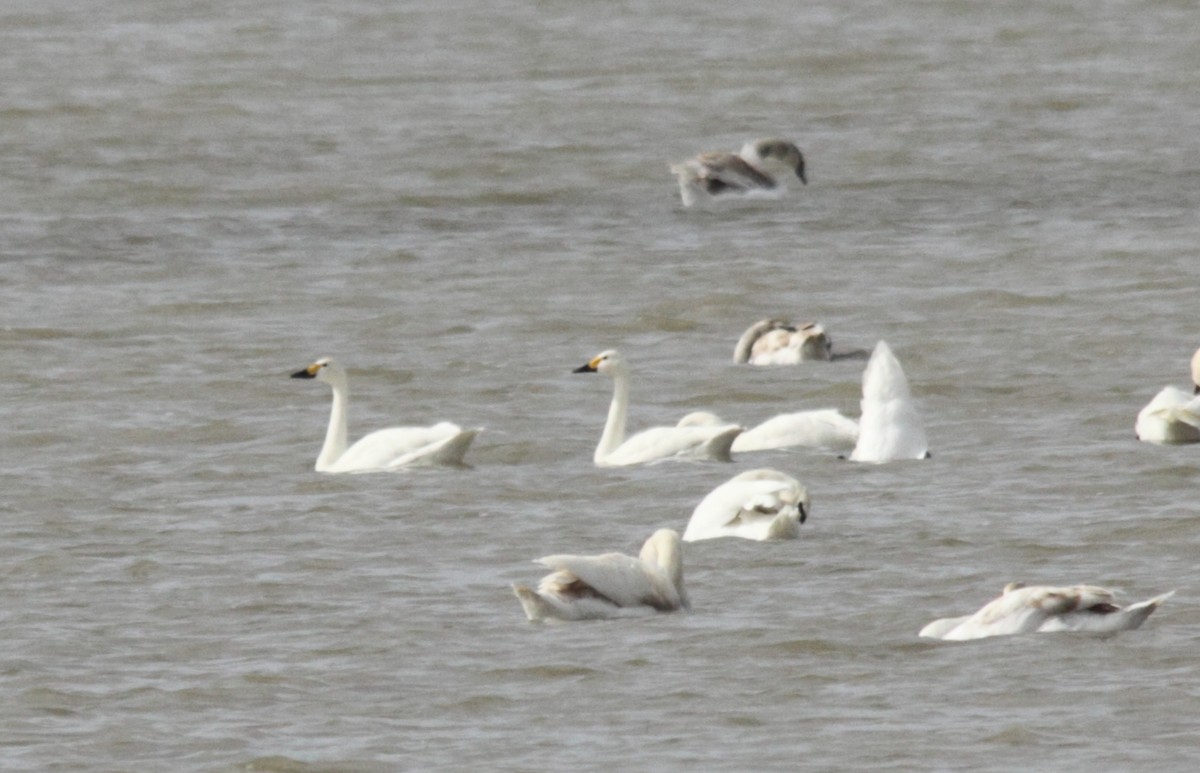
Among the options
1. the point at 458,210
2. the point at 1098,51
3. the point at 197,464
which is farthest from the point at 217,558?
the point at 1098,51

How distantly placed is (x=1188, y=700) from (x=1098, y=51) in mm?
24175

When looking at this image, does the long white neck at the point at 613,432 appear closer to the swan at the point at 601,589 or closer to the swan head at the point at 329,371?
the swan head at the point at 329,371

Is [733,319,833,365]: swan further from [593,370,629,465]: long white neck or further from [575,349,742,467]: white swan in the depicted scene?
[575,349,742,467]: white swan

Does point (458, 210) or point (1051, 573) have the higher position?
point (1051, 573)

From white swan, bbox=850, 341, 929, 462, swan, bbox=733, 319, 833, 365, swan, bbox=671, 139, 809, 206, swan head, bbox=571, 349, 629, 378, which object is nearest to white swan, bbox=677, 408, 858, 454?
white swan, bbox=850, 341, 929, 462

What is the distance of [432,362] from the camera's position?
15703mm

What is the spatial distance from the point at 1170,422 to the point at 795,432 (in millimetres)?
1475

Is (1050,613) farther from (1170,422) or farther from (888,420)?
(1170,422)

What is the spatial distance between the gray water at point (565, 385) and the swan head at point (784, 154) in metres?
0.55

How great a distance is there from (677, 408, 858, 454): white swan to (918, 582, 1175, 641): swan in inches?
156

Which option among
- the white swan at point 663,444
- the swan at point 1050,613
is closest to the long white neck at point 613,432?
the white swan at point 663,444

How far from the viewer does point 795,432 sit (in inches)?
511

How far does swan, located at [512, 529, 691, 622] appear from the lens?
9445 millimetres

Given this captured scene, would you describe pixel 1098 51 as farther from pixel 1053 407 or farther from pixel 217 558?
pixel 217 558
